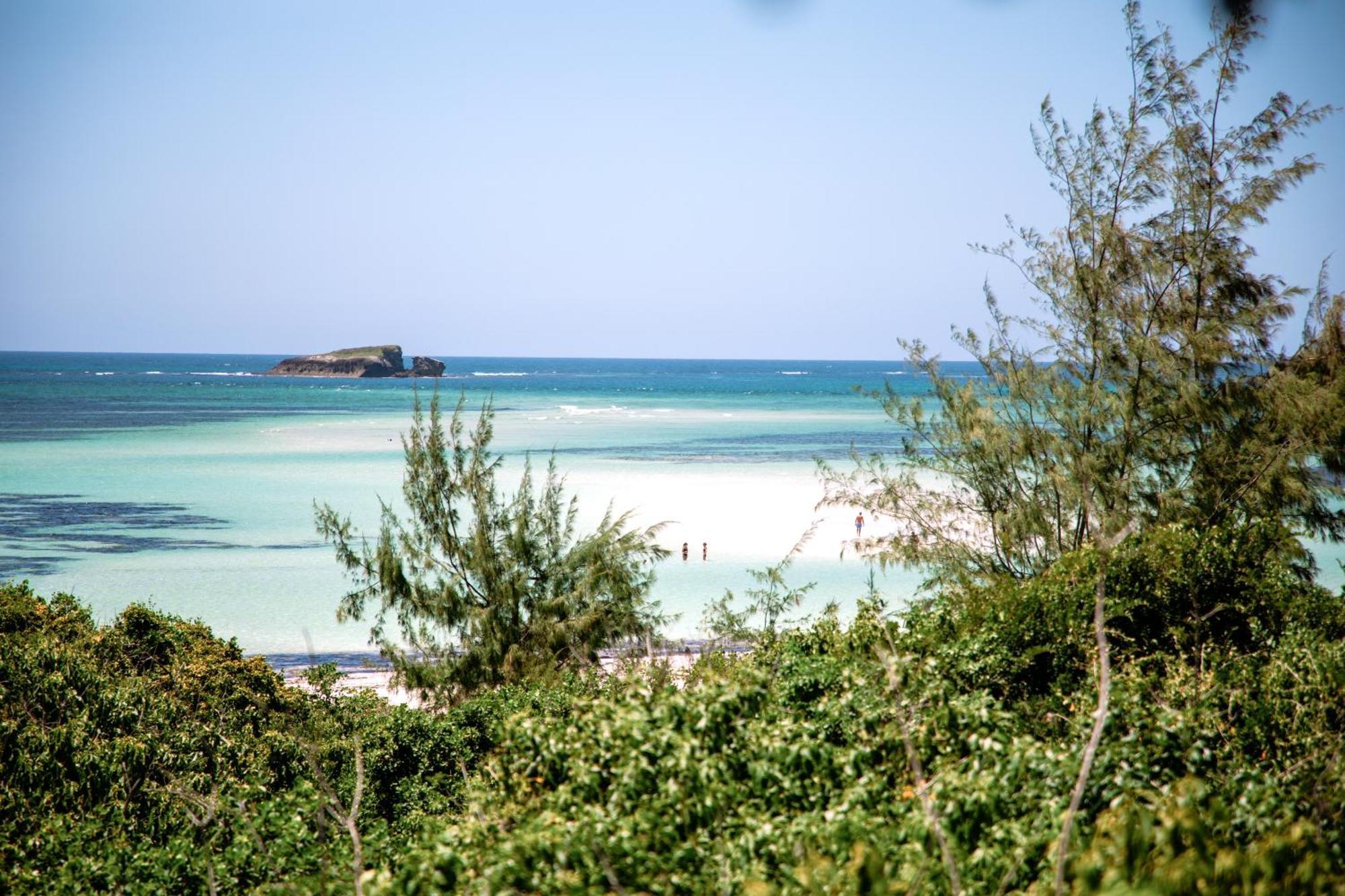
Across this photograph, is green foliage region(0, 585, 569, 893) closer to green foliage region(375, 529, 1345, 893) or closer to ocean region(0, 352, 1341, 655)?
green foliage region(375, 529, 1345, 893)

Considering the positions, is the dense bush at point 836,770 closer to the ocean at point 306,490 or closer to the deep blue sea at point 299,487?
the deep blue sea at point 299,487

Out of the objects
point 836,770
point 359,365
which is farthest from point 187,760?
point 359,365

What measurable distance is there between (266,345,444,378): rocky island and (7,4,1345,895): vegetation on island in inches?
5527

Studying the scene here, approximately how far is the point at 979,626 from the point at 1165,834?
516 cm

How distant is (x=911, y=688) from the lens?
23.2 feet

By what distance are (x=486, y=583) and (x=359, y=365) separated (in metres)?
145

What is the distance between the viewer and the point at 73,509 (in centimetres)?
3759

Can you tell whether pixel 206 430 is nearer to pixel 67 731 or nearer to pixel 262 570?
pixel 262 570

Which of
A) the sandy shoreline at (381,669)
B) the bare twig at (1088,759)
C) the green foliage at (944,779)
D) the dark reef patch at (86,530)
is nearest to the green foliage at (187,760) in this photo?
the green foliage at (944,779)

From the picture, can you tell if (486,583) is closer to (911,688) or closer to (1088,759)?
(911,688)

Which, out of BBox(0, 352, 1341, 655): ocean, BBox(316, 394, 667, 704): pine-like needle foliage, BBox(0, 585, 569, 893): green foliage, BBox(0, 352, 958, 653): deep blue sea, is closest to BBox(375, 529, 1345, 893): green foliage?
BBox(0, 585, 569, 893): green foliage

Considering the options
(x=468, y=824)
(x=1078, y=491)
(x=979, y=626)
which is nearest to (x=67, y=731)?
(x=468, y=824)

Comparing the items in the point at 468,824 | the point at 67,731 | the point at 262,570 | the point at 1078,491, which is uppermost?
the point at 1078,491

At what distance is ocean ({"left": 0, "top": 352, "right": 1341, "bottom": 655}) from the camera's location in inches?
1035
